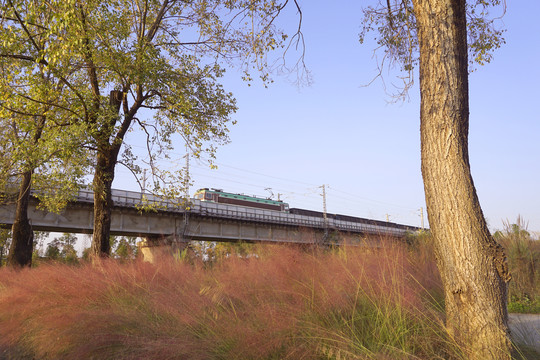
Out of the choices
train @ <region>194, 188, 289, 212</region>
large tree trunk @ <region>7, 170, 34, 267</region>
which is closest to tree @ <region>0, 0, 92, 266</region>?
large tree trunk @ <region>7, 170, 34, 267</region>

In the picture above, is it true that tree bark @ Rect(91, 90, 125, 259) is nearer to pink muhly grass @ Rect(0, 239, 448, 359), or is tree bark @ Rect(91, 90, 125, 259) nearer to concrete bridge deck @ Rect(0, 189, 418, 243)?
pink muhly grass @ Rect(0, 239, 448, 359)

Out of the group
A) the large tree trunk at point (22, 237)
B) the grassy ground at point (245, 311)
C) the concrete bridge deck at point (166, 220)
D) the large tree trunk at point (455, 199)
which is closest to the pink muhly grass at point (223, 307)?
the grassy ground at point (245, 311)

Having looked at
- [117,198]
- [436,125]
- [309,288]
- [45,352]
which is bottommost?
[45,352]

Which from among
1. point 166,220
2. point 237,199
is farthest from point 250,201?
point 166,220

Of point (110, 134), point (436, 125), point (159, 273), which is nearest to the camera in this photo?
point (436, 125)

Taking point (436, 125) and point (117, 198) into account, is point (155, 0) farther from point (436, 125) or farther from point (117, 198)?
point (117, 198)

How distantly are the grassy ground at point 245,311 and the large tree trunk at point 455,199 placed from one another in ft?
0.97

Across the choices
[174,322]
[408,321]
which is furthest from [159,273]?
[408,321]

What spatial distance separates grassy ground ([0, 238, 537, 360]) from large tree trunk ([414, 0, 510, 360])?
0.97 feet

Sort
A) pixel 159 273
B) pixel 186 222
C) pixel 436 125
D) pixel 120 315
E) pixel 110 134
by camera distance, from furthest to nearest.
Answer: pixel 186 222 < pixel 110 134 < pixel 159 273 < pixel 120 315 < pixel 436 125

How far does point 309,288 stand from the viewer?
4.05 metres

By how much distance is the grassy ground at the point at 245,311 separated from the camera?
334 cm

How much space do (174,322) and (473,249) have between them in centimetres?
296

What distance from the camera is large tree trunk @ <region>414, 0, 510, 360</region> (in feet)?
10.4
